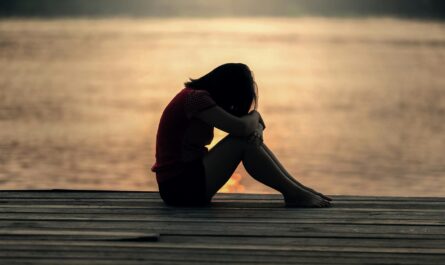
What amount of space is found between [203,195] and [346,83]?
23.3 m

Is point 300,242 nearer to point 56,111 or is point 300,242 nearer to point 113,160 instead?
point 113,160

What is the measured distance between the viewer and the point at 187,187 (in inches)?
204

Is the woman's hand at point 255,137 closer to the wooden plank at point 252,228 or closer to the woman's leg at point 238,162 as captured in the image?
the woman's leg at point 238,162

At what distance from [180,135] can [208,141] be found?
0.50ft

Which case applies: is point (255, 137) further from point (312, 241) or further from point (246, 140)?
point (312, 241)

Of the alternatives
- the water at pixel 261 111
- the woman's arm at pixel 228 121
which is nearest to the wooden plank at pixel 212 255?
the woman's arm at pixel 228 121

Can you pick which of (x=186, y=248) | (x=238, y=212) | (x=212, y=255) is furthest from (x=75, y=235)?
(x=238, y=212)

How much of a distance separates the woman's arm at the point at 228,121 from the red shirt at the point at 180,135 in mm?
66

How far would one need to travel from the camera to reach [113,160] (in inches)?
550

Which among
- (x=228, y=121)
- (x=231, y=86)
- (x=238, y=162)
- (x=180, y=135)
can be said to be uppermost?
(x=231, y=86)

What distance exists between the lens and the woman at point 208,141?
501 cm

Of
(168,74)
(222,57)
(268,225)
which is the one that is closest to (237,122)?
(268,225)

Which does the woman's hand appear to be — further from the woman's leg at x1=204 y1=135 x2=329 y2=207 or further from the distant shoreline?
the distant shoreline

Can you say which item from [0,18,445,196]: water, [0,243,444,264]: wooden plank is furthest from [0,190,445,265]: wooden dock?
[0,18,445,196]: water
